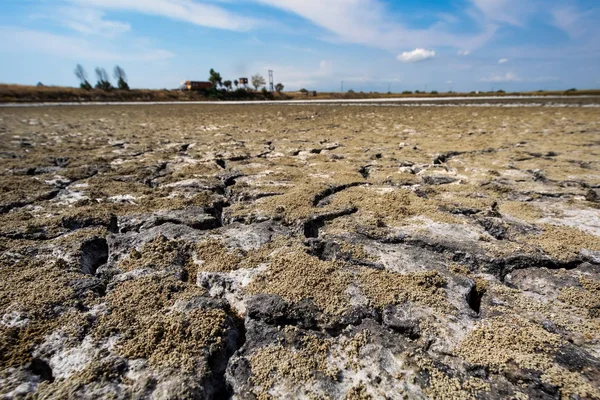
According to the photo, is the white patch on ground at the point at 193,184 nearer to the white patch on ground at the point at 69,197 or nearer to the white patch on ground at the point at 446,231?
the white patch on ground at the point at 69,197

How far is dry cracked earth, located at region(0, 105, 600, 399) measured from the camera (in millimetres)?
1129

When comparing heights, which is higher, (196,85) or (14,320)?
(196,85)

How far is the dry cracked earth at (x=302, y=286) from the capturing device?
113 cm

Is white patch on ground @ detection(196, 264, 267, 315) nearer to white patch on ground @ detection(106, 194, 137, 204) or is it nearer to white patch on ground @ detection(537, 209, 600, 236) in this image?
white patch on ground @ detection(106, 194, 137, 204)

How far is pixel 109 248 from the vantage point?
201cm

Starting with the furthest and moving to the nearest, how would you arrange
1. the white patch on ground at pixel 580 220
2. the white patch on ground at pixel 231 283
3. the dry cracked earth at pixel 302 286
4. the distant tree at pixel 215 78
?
the distant tree at pixel 215 78 < the white patch on ground at pixel 580 220 < the white patch on ground at pixel 231 283 < the dry cracked earth at pixel 302 286

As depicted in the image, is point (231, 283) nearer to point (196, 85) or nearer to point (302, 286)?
point (302, 286)

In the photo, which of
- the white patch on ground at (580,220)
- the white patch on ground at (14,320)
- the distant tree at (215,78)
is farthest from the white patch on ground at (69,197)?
the distant tree at (215,78)

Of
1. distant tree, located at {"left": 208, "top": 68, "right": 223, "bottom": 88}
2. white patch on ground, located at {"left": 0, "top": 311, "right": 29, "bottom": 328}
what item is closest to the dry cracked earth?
white patch on ground, located at {"left": 0, "top": 311, "right": 29, "bottom": 328}

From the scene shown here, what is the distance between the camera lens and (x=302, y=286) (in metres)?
1.58

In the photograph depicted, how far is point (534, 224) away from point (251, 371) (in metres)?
2.13

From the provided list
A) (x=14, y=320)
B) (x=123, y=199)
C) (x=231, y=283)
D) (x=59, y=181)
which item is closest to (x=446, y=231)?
(x=231, y=283)

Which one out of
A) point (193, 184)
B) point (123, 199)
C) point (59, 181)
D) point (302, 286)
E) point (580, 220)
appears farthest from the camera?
point (59, 181)

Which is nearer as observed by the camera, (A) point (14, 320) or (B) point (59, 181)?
(A) point (14, 320)
